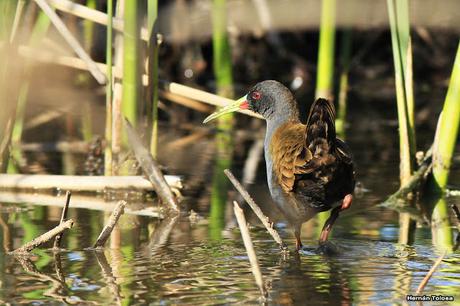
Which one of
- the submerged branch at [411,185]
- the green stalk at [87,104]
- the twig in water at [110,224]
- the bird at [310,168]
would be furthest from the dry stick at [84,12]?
the green stalk at [87,104]

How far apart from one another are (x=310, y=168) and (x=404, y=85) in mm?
1423

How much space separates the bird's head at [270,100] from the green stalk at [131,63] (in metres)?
0.60

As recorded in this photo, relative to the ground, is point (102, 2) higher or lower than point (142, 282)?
higher

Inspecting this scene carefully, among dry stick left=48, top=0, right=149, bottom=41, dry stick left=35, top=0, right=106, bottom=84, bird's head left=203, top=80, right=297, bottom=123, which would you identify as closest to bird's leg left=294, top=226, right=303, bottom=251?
bird's head left=203, top=80, right=297, bottom=123

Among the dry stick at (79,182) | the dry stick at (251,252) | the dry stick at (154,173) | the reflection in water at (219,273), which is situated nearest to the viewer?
the dry stick at (251,252)

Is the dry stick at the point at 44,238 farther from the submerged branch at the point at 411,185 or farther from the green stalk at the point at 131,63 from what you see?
the submerged branch at the point at 411,185

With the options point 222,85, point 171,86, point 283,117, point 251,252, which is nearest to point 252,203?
point 251,252

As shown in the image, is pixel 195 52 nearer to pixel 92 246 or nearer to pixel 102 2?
pixel 102 2

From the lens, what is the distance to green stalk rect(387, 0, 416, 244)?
5.39 meters

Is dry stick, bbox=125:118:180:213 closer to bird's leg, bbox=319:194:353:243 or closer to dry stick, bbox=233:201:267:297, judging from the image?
bird's leg, bbox=319:194:353:243

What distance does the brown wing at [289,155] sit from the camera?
441 centimetres

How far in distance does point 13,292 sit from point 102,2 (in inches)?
233

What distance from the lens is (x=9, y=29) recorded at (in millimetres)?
5465

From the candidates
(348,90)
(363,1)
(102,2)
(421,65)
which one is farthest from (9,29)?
(421,65)
